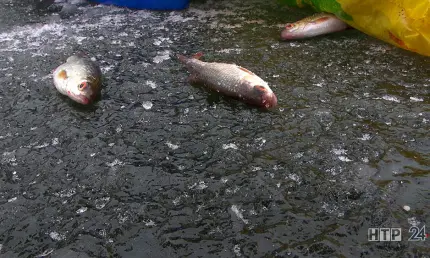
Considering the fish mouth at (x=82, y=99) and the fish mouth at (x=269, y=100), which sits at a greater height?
the fish mouth at (x=82, y=99)

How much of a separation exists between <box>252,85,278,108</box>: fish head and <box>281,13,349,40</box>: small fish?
216 cm

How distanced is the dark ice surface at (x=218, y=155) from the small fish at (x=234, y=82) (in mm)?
145

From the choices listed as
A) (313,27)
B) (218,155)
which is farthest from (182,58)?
(313,27)

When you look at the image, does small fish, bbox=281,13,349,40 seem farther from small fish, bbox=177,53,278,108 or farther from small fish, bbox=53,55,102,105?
small fish, bbox=53,55,102,105

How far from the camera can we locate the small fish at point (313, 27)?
6.36 meters

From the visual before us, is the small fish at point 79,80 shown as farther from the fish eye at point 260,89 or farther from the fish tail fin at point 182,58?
the fish eye at point 260,89

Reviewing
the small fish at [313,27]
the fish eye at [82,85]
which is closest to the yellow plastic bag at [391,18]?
the small fish at [313,27]

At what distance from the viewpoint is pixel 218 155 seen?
411 cm

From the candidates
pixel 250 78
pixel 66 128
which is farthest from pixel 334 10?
pixel 66 128

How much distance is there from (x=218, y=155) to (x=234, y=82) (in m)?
1.24

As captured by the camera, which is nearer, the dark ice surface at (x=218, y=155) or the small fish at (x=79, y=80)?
the dark ice surface at (x=218, y=155)

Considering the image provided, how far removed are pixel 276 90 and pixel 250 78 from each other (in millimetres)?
508

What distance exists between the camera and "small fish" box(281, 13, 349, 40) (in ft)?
20.9

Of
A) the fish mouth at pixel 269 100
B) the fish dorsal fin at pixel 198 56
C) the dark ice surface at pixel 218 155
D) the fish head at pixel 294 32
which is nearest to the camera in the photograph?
the dark ice surface at pixel 218 155
